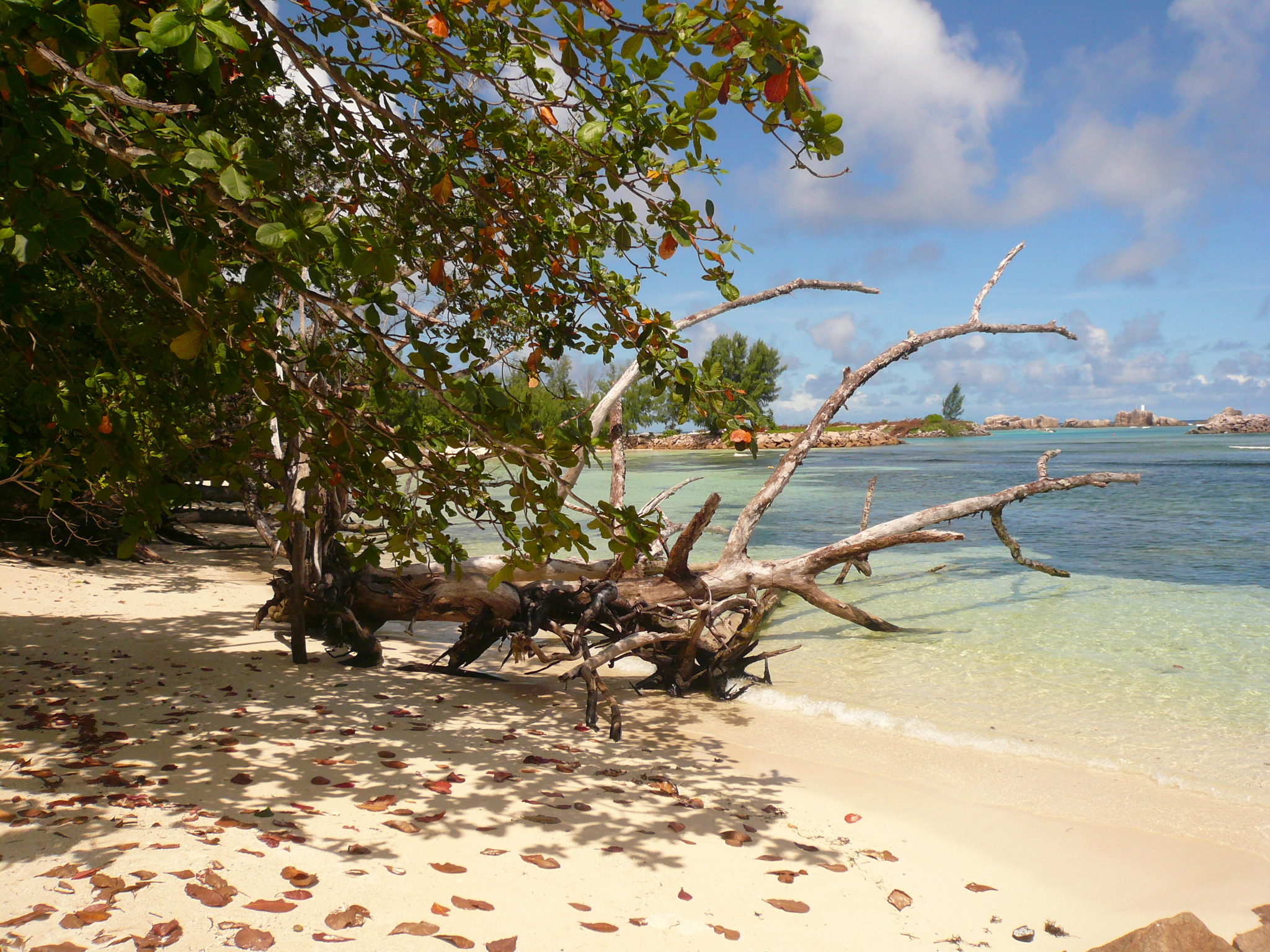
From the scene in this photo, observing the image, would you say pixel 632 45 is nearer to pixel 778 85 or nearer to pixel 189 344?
pixel 778 85

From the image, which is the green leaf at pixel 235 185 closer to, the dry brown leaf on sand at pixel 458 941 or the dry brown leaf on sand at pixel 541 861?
the dry brown leaf on sand at pixel 458 941

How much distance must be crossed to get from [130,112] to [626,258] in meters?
2.15

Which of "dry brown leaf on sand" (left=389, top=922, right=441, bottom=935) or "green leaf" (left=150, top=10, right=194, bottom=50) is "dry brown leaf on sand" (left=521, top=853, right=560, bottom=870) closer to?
"dry brown leaf on sand" (left=389, top=922, right=441, bottom=935)

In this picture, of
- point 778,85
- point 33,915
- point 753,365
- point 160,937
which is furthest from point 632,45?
point 753,365

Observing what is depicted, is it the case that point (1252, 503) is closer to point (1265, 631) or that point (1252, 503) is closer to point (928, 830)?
point (1265, 631)

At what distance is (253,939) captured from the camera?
Result: 8.31ft

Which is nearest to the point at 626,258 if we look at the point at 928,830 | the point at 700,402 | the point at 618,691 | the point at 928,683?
the point at 700,402

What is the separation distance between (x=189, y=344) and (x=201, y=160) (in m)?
0.63

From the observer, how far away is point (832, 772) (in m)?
5.45

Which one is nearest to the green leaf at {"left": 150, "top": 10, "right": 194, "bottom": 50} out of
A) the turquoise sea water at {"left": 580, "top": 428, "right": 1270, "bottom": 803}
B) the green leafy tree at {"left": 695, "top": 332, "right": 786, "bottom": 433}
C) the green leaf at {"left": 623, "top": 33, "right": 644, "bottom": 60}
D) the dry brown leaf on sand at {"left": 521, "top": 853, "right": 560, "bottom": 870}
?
the green leaf at {"left": 623, "top": 33, "right": 644, "bottom": 60}

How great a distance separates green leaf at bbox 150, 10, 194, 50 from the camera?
189 cm

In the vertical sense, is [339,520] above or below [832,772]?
above

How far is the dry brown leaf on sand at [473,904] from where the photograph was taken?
9.80 feet

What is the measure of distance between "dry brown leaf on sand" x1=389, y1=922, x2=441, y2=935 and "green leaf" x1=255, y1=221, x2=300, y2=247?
→ 90.9 inches
